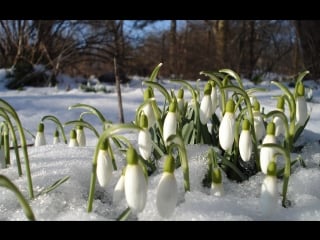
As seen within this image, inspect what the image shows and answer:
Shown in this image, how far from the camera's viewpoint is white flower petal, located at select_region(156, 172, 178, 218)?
2.50ft

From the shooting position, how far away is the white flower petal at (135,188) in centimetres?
75

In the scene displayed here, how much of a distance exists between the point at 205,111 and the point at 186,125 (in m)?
0.13

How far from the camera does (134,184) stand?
751 millimetres

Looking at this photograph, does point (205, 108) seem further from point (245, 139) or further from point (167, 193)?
point (167, 193)

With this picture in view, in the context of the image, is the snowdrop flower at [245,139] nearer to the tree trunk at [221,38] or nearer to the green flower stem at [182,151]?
the green flower stem at [182,151]

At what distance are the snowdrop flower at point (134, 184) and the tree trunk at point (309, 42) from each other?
5834 mm

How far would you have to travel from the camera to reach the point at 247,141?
102 cm

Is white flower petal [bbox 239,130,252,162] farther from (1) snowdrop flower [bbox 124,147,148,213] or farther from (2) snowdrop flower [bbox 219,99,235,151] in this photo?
(1) snowdrop flower [bbox 124,147,148,213]

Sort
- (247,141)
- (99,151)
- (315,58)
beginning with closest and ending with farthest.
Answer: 1. (99,151)
2. (247,141)
3. (315,58)

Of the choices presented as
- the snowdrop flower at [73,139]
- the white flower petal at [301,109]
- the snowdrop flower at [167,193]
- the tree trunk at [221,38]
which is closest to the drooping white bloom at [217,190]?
the snowdrop flower at [167,193]

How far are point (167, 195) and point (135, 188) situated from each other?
0.19 ft

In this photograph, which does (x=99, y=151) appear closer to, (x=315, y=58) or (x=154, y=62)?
(x=315, y=58)
